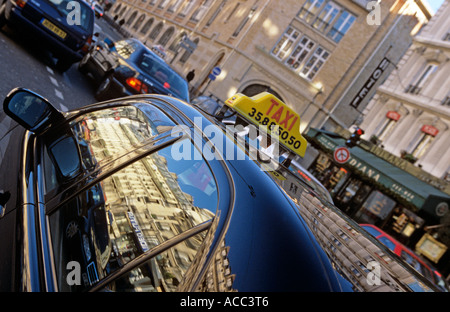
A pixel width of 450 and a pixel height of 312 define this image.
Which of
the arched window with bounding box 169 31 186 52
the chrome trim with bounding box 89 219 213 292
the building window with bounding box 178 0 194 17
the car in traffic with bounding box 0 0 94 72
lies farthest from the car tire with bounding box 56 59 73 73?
the building window with bounding box 178 0 194 17

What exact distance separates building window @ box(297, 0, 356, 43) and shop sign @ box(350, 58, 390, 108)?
345cm

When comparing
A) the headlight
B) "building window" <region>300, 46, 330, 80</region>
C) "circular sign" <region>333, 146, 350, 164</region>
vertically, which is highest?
"building window" <region>300, 46, 330, 80</region>

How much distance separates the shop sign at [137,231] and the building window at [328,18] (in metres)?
25.0

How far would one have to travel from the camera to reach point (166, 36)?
36844mm

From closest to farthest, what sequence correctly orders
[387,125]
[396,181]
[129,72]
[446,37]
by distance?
[129,72], [396,181], [446,37], [387,125]

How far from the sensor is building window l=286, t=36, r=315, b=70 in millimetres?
23656

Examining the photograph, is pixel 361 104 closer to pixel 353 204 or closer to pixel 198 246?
pixel 353 204

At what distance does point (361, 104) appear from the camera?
23438 mm

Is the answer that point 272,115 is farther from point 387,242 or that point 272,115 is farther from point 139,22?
point 139,22

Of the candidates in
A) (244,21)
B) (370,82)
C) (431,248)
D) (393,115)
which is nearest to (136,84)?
(431,248)

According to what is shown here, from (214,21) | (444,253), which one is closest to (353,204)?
(444,253)

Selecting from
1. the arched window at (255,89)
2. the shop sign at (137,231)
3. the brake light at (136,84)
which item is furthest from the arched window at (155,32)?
the shop sign at (137,231)

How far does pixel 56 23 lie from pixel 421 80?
19290 millimetres

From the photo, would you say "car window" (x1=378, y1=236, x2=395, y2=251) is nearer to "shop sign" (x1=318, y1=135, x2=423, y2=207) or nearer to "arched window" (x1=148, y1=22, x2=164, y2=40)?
"shop sign" (x1=318, y1=135, x2=423, y2=207)
